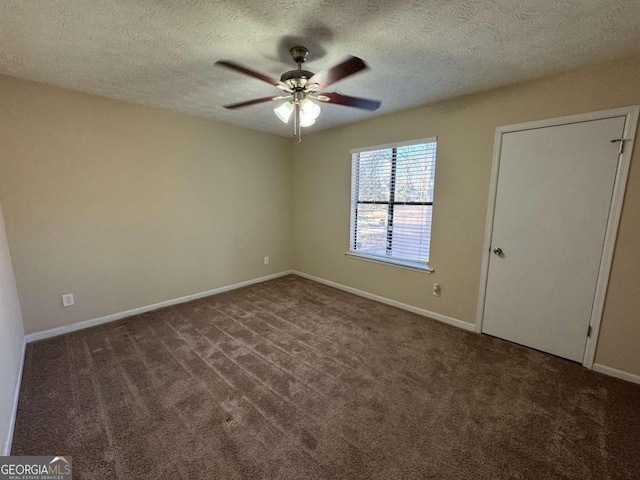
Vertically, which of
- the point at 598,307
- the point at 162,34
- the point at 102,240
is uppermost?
the point at 162,34

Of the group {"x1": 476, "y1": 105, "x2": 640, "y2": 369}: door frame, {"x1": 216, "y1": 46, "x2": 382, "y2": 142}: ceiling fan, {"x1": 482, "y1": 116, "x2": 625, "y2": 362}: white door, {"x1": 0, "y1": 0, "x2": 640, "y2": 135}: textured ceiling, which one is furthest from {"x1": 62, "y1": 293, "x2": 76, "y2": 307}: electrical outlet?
{"x1": 476, "y1": 105, "x2": 640, "y2": 369}: door frame

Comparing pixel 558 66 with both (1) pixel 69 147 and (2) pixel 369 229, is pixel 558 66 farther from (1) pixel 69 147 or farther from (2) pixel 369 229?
(1) pixel 69 147

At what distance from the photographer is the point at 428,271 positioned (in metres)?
3.03

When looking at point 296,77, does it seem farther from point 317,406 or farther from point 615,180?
point 615,180

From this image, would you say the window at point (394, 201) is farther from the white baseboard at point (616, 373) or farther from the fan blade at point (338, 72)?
the fan blade at point (338, 72)

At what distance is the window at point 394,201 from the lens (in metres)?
3.03

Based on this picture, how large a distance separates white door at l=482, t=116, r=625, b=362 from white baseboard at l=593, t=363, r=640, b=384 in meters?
0.11

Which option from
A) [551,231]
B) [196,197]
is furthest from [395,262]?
[196,197]

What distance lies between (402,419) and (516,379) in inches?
41.7

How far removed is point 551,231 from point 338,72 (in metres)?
2.18

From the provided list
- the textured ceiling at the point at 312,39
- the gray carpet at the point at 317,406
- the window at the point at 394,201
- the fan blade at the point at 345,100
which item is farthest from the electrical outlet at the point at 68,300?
the window at the point at 394,201

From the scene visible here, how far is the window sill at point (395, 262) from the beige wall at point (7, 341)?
326 cm

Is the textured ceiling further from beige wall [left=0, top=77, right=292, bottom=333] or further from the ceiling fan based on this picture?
beige wall [left=0, top=77, right=292, bottom=333]

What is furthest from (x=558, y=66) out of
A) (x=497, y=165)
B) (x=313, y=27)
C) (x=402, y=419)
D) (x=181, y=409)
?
(x=181, y=409)
